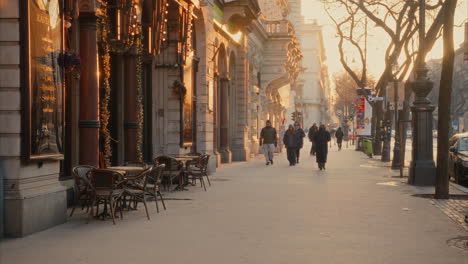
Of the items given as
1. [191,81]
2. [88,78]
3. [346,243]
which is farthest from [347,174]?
[346,243]

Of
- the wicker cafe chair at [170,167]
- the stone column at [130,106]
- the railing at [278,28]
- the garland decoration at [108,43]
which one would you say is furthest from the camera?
the railing at [278,28]

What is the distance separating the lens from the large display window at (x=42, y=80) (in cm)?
951

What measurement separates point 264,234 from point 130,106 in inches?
313

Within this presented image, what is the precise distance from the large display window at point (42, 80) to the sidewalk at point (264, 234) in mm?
1252

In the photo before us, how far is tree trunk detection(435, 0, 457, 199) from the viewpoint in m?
14.3

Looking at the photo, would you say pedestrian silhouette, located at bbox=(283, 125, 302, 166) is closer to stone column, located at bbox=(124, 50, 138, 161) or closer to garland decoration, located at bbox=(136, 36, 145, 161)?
garland decoration, located at bbox=(136, 36, 145, 161)

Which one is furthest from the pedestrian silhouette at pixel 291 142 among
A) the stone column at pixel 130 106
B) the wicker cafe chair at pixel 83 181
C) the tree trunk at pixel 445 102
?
the wicker cafe chair at pixel 83 181

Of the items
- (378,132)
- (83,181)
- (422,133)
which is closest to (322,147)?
(422,133)

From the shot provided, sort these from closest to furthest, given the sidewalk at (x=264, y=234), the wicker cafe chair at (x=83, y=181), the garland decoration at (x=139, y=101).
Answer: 1. the sidewalk at (x=264, y=234)
2. the wicker cafe chair at (x=83, y=181)
3. the garland decoration at (x=139, y=101)

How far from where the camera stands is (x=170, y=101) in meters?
20.2

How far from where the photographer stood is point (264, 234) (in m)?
9.70

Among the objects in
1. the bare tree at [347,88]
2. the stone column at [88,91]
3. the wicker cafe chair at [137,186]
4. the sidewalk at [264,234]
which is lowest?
the sidewalk at [264,234]

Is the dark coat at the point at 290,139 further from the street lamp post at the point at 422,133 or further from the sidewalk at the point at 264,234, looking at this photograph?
the sidewalk at the point at 264,234

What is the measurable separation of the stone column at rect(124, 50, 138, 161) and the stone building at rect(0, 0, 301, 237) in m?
0.02
